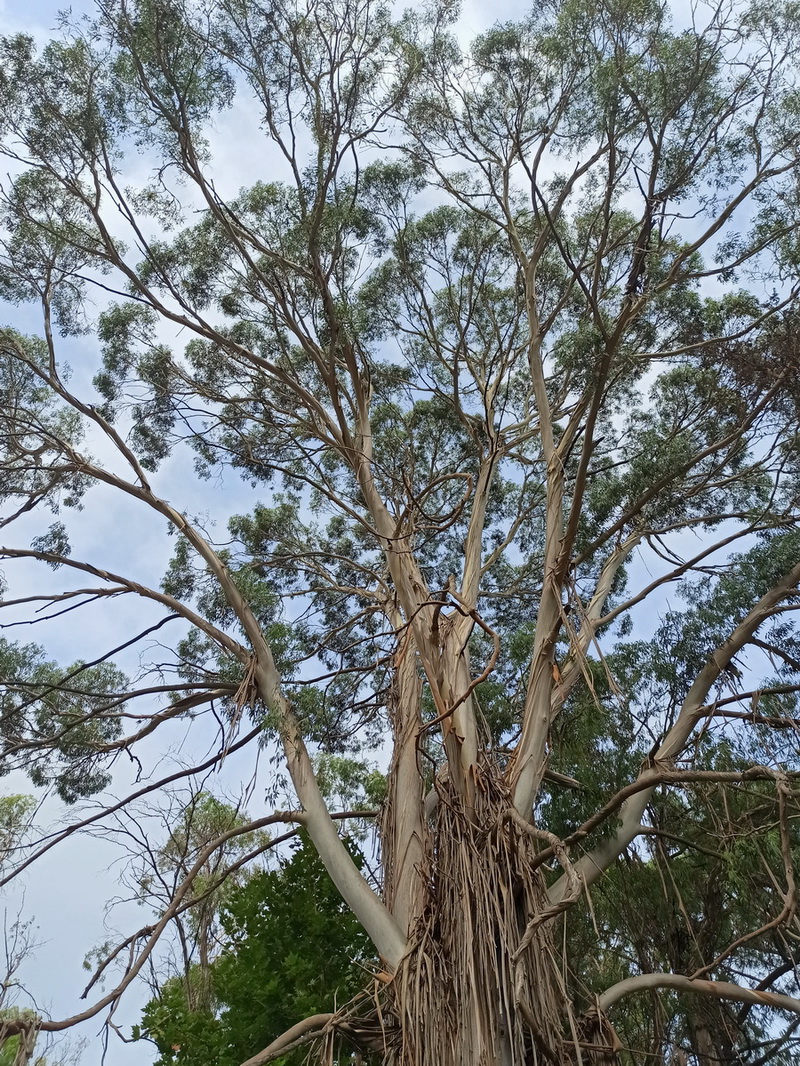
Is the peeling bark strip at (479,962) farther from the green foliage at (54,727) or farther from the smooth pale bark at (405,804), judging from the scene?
the green foliage at (54,727)

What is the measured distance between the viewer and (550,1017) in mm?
4316

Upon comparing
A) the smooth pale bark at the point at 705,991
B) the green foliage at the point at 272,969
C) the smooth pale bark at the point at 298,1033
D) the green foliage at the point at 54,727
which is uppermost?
the green foliage at the point at 54,727

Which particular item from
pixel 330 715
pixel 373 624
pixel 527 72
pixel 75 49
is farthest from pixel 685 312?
pixel 75 49

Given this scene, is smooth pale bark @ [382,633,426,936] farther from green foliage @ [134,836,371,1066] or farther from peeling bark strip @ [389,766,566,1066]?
green foliage @ [134,836,371,1066]

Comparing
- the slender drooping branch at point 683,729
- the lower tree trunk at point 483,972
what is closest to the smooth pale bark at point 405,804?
the lower tree trunk at point 483,972

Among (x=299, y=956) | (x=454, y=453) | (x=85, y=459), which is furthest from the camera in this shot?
(x=454, y=453)

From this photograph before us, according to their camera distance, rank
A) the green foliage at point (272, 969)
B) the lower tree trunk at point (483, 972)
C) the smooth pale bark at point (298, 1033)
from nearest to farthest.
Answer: the lower tree trunk at point (483, 972) < the smooth pale bark at point (298, 1033) < the green foliage at point (272, 969)

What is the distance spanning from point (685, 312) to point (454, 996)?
6.14m

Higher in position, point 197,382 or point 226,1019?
point 197,382

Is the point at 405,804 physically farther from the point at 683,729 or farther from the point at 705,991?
the point at 705,991

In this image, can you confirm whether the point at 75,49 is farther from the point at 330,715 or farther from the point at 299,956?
the point at 299,956

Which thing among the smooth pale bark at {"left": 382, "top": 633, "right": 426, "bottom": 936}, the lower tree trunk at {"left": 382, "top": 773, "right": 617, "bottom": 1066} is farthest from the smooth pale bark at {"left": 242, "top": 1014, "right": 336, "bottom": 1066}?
the smooth pale bark at {"left": 382, "top": 633, "right": 426, "bottom": 936}

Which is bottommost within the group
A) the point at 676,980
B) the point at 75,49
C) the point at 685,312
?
the point at 676,980

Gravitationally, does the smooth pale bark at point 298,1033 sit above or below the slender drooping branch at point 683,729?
below
